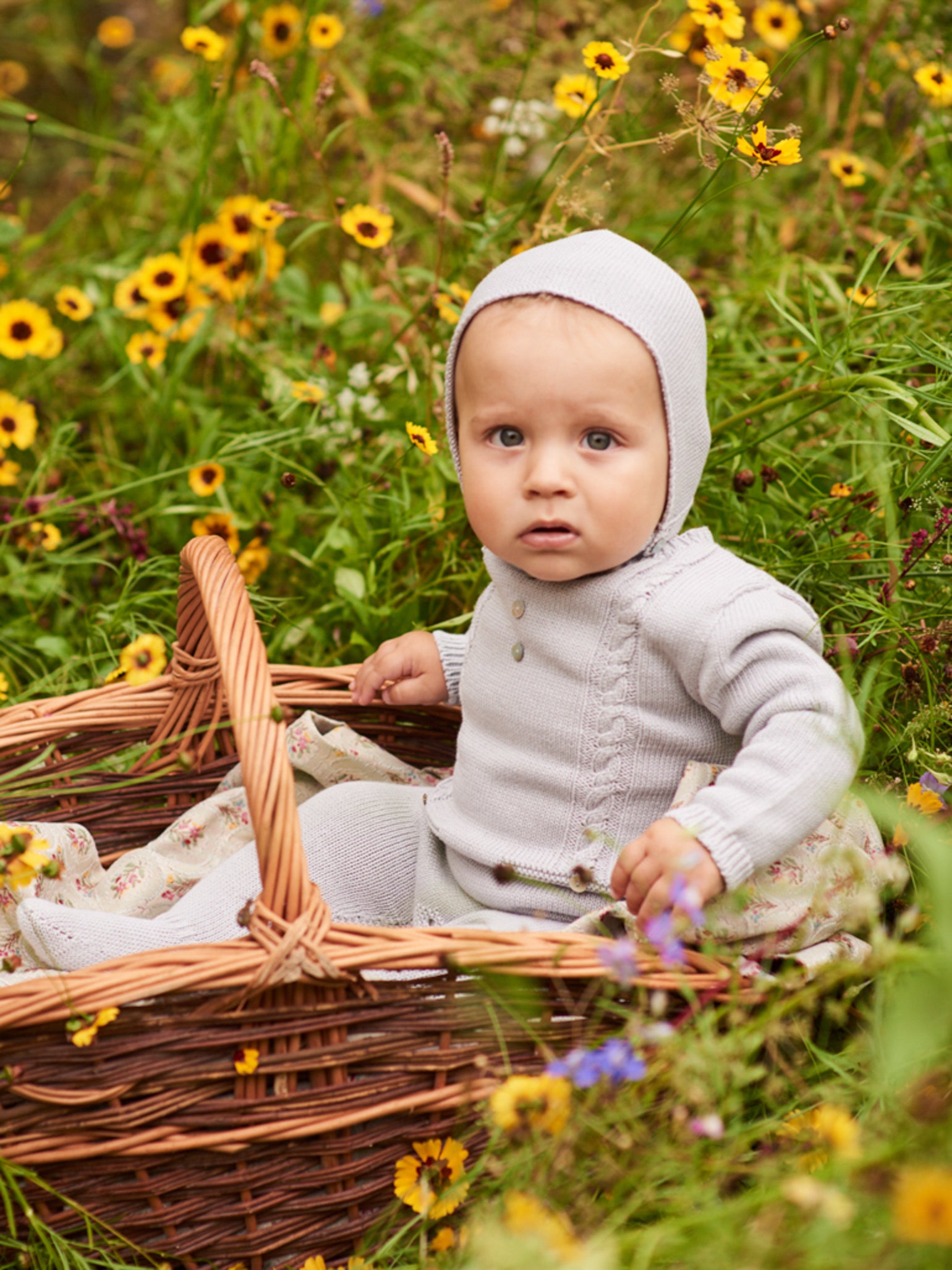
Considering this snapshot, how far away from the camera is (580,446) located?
51.4 inches

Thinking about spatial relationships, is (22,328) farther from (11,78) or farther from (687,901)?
(11,78)

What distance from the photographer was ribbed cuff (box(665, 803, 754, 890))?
3.76 ft

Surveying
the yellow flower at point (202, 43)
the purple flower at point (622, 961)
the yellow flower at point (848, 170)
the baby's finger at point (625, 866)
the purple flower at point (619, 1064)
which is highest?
the yellow flower at point (202, 43)

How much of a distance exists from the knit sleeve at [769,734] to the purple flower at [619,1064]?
347 millimetres

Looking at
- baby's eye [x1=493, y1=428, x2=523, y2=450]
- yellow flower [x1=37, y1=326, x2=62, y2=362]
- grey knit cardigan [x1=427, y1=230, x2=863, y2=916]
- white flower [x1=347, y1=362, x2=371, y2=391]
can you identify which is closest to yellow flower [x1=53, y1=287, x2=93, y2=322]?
yellow flower [x1=37, y1=326, x2=62, y2=362]

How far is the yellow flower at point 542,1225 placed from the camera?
2.37ft

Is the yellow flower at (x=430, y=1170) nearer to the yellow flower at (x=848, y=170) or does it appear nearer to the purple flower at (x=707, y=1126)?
the purple flower at (x=707, y=1126)

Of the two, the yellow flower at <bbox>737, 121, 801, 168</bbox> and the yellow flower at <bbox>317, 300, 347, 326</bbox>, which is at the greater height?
the yellow flower at <bbox>737, 121, 801, 168</bbox>

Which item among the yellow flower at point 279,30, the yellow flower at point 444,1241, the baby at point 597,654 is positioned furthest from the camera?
the yellow flower at point 279,30

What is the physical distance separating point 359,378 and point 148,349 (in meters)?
0.47

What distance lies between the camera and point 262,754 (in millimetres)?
1116

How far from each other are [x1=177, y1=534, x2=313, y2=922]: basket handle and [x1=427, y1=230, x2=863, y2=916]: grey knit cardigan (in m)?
0.36

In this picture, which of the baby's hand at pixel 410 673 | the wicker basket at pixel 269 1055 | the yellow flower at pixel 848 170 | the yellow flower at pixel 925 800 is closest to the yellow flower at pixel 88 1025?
Answer: the wicker basket at pixel 269 1055

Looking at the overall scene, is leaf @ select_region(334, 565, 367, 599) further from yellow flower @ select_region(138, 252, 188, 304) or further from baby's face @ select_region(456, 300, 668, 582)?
yellow flower @ select_region(138, 252, 188, 304)
